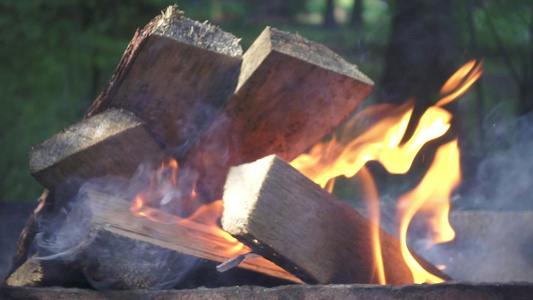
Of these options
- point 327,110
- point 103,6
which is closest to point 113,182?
point 327,110

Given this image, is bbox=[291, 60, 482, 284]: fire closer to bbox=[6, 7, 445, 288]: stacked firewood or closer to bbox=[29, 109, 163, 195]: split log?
bbox=[6, 7, 445, 288]: stacked firewood

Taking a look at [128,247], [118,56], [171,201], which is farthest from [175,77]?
[118,56]

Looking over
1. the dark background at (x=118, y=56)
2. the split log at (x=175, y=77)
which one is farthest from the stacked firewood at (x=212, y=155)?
the dark background at (x=118, y=56)

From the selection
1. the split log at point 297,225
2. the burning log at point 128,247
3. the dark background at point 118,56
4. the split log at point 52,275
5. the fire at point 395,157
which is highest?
the dark background at point 118,56

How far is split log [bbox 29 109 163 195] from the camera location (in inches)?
74.9

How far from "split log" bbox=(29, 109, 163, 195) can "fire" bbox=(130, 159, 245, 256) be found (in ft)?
0.27

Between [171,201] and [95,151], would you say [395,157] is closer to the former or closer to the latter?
[171,201]

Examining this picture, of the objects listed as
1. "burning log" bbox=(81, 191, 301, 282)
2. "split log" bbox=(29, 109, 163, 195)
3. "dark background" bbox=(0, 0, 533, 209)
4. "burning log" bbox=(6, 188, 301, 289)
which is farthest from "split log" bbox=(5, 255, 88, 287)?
"dark background" bbox=(0, 0, 533, 209)

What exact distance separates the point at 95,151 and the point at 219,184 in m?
0.48

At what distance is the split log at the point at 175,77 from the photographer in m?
1.90

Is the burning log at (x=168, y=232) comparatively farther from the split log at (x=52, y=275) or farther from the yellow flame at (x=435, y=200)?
the yellow flame at (x=435, y=200)

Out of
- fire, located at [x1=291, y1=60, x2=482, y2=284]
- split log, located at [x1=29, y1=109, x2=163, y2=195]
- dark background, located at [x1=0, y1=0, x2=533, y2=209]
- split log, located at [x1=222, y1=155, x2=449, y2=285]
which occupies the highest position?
dark background, located at [x1=0, y1=0, x2=533, y2=209]

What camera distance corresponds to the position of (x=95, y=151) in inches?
74.9

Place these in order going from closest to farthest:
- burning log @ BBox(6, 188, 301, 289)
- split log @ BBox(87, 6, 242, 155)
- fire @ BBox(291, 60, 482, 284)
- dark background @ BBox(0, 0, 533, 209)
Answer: burning log @ BBox(6, 188, 301, 289) → split log @ BBox(87, 6, 242, 155) → fire @ BBox(291, 60, 482, 284) → dark background @ BBox(0, 0, 533, 209)
